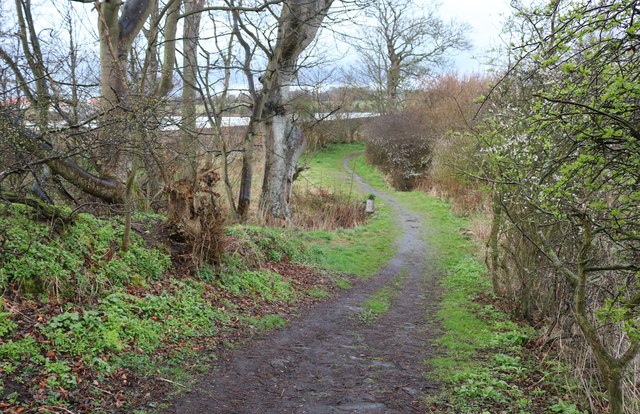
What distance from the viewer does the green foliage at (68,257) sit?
17.8ft

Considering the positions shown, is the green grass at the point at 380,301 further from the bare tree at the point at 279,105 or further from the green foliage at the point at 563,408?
the bare tree at the point at 279,105

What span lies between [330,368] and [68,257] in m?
3.27

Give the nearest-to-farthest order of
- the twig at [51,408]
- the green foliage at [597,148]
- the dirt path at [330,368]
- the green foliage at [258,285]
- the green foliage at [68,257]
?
1. the green foliage at [597,148]
2. the twig at [51,408]
3. the dirt path at [330,368]
4. the green foliage at [68,257]
5. the green foliage at [258,285]

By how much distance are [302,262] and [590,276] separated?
649cm

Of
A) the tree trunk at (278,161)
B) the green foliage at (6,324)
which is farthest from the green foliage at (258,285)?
the tree trunk at (278,161)

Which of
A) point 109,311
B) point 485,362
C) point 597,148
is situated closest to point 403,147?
point 485,362

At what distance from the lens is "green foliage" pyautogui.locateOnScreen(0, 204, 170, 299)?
5414 millimetres

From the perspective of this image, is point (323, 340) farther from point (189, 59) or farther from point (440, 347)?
point (189, 59)

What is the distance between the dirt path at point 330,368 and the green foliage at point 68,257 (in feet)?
5.88

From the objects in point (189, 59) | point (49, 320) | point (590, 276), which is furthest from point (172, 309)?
point (189, 59)

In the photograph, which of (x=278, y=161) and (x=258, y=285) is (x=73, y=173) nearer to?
(x=258, y=285)

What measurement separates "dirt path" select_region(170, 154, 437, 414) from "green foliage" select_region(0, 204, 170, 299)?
1792mm

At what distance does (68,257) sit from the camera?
597 cm

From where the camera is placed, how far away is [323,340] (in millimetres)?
7145
